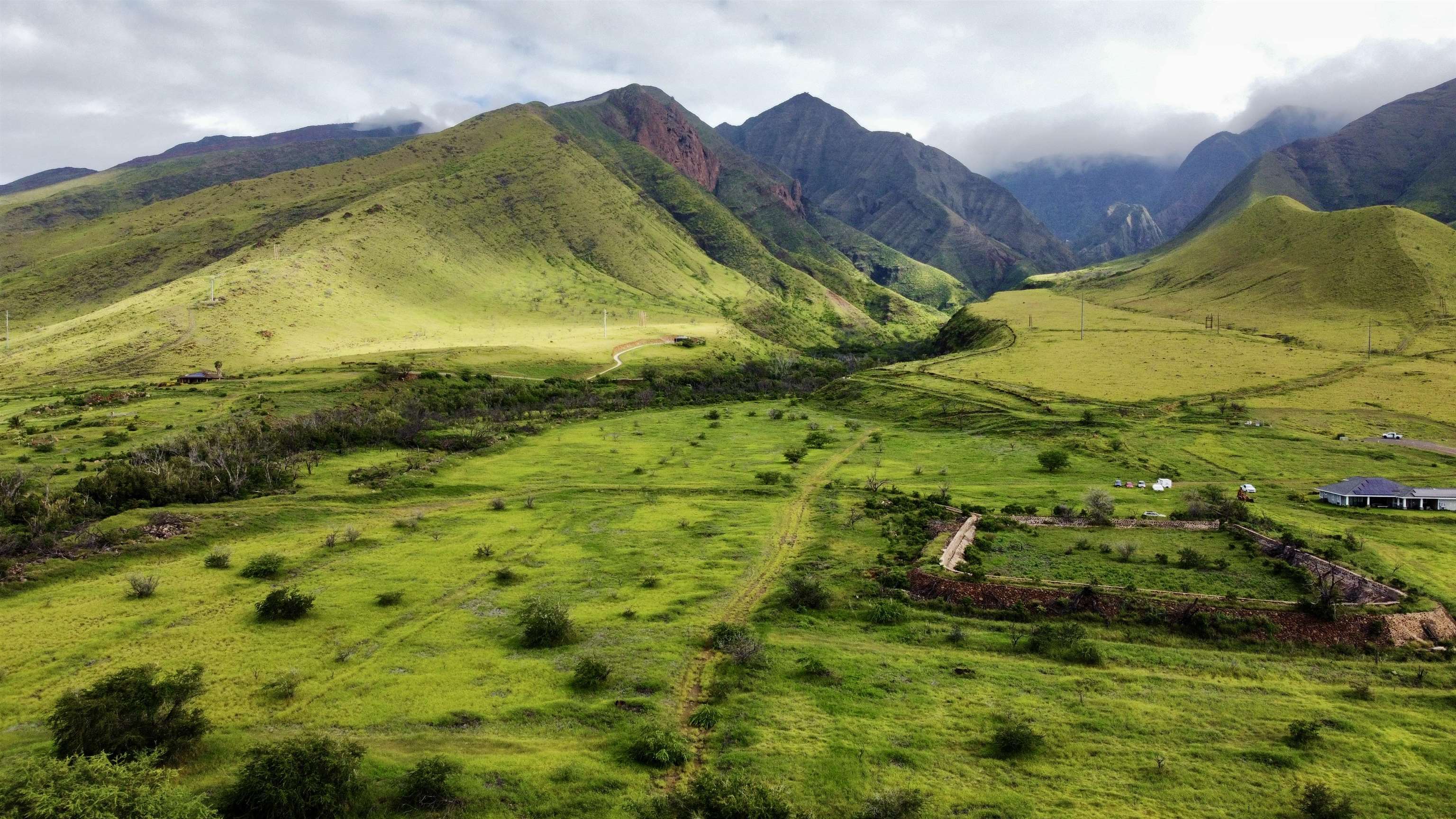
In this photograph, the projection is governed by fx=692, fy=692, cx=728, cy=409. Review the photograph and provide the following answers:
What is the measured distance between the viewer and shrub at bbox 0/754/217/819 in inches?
786

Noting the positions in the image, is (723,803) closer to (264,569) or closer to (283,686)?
(283,686)

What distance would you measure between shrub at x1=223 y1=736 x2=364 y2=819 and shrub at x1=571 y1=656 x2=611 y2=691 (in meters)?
10.5

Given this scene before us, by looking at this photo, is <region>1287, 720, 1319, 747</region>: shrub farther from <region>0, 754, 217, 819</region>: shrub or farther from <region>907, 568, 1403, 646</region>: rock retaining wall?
<region>0, 754, 217, 819</region>: shrub

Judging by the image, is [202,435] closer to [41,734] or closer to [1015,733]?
[41,734]

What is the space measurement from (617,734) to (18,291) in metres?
237

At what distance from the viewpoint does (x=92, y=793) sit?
20.7 meters

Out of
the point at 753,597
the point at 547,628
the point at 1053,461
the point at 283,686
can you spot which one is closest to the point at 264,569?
the point at 283,686

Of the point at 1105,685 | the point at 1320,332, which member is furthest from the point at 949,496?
the point at 1320,332

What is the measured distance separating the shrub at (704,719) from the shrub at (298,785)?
42.5 ft

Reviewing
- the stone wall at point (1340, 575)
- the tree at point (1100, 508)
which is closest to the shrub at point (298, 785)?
the stone wall at point (1340, 575)

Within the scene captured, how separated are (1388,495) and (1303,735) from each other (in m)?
47.6

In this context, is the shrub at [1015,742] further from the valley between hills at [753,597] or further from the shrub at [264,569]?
the shrub at [264,569]

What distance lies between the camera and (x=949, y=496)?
70125 millimetres

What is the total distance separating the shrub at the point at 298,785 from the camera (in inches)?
883
